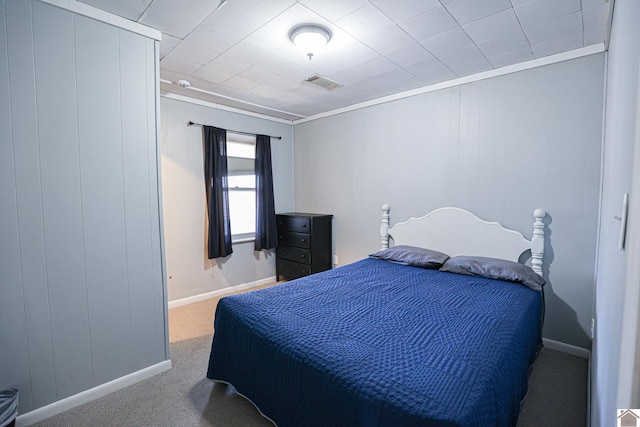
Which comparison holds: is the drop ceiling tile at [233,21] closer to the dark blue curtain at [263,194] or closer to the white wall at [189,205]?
the white wall at [189,205]

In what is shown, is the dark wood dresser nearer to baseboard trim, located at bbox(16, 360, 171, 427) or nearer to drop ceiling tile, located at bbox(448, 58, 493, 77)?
baseboard trim, located at bbox(16, 360, 171, 427)

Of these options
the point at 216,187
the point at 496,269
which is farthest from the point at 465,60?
the point at 216,187

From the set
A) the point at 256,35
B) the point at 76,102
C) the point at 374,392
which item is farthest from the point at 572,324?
the point at 76,102

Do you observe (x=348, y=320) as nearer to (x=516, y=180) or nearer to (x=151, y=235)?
(x=151, y=235)

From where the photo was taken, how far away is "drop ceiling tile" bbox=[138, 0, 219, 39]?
6.16 ft

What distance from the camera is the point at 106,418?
1.85 m

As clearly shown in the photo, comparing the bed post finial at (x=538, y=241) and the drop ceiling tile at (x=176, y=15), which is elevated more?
the drop ceiling tile at (x=176, y=15)

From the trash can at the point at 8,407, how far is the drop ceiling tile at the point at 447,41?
3.43m

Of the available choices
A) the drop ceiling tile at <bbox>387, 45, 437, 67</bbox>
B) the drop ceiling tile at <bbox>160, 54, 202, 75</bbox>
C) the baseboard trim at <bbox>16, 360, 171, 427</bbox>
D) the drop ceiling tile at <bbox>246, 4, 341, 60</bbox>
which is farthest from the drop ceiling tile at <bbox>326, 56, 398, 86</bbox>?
the baseboard trim at <bbox>16, 360, 171, 427</bbox>

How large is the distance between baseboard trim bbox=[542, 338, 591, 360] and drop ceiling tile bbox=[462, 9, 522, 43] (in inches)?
99.8

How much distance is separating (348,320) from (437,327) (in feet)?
1.60

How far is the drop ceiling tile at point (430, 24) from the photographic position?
1.95 m

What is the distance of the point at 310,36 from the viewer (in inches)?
83.0

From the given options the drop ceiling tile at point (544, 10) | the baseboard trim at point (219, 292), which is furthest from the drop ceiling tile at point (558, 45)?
the baseboard trim at point (219, 292)
